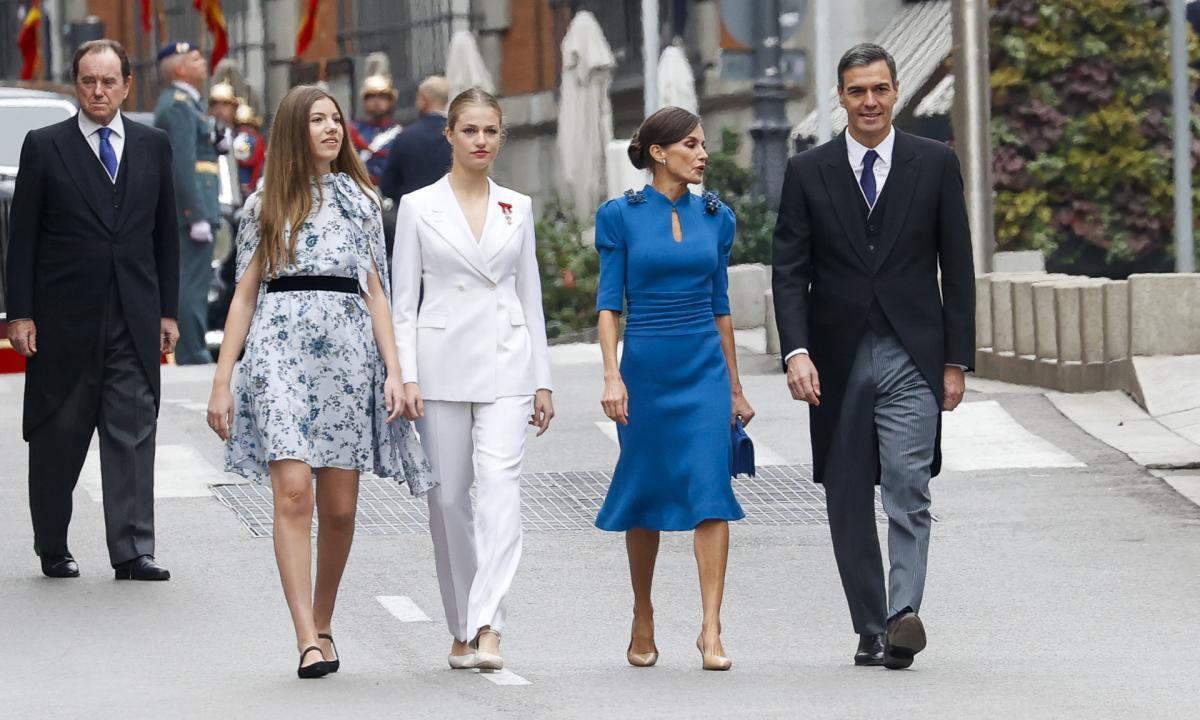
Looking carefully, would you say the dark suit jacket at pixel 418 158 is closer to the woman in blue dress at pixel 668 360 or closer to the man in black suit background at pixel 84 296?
the man in black suit background at pixel 84 296

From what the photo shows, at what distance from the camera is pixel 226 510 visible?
12547 mm

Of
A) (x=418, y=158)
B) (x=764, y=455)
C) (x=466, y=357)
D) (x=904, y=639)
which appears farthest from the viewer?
(x=418, y=158)

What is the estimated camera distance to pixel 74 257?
1080 centimetres

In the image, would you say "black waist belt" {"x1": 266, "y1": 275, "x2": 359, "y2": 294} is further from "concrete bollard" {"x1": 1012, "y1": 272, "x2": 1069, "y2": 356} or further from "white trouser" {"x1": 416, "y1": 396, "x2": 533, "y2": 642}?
"concrete bollard" {"x1": 1012, "y1": 272, "x2": 1069, "y2": 356}

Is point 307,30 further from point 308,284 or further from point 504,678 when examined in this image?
point 504,678

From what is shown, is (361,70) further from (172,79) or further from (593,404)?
(593,404)

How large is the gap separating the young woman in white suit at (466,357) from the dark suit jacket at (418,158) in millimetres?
8533

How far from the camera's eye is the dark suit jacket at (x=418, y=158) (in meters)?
17.4

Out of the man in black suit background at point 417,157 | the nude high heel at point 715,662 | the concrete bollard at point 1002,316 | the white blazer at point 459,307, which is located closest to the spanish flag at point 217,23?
the man in black suit background at point 417,157

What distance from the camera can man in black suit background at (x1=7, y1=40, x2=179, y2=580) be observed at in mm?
10766

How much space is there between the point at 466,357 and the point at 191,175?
10924mm

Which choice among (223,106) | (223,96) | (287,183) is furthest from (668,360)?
(223,106)

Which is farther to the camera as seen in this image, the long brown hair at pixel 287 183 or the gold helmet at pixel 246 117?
the gold helmet at pixel 246 117

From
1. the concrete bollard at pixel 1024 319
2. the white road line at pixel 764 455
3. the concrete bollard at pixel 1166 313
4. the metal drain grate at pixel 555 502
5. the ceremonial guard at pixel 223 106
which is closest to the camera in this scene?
the metal drain grate at pixel 555 502
